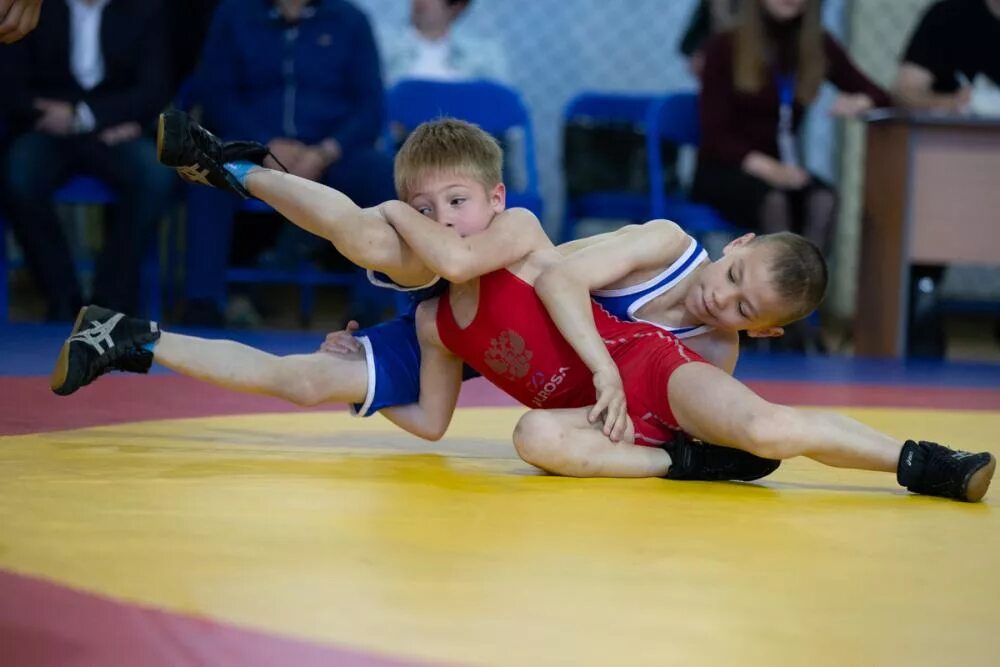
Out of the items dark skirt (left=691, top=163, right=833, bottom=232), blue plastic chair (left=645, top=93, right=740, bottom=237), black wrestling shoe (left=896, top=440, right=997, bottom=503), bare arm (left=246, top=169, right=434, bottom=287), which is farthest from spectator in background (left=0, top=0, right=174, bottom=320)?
black wrestling shoe (left=896, top=440, right=997, bottom=503)

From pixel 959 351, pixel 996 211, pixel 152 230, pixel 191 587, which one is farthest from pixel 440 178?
pixel 959 351

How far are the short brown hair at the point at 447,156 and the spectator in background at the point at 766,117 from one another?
10.4ft

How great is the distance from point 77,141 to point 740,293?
368cm

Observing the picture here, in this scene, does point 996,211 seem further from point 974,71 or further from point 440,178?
point 440,178

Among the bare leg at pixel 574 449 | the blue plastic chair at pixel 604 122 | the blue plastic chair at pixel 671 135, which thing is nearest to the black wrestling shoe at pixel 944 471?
the bare leg at pixel 574 449

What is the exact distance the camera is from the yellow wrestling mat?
1696mm

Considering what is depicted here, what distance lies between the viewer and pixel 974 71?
6121 millimetres

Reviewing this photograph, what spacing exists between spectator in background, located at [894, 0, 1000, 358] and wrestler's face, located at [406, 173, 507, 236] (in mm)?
3604

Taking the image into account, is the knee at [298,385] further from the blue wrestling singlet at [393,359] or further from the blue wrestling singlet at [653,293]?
the blue wrestling singlet at [653,293]

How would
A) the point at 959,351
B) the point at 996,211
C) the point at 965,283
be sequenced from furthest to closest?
1. the point at 965,283
2. the point at 959,351
3. the point at 996,211

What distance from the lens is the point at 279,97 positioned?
19.1 ft

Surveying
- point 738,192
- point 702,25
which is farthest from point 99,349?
point 702,25

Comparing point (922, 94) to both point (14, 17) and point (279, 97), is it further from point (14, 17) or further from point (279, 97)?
point (14, 17)

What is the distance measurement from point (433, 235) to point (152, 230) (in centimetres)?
332
